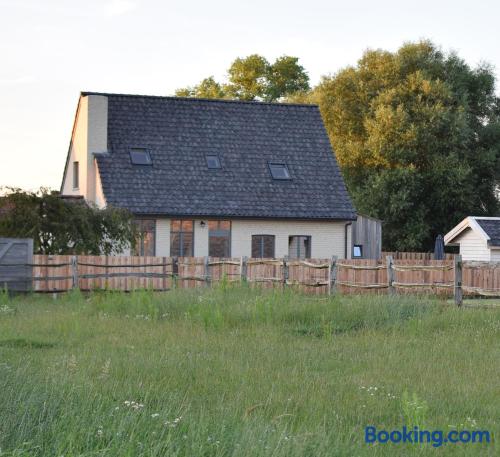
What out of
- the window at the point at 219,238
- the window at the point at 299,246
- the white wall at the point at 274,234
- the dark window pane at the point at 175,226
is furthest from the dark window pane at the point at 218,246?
the window at the point at 299,246

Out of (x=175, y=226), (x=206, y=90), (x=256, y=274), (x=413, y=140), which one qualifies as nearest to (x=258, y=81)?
(x=206, y=90)

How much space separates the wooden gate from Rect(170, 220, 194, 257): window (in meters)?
11.6

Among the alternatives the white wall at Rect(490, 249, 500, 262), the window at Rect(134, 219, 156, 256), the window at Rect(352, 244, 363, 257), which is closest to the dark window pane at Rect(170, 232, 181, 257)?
the window at Rect(134, 219, 156, 256)

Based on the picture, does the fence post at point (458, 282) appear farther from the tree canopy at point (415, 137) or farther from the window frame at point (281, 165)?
the tree canopy at point (415, 137)

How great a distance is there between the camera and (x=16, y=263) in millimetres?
26188

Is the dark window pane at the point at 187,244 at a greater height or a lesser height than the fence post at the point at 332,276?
greater

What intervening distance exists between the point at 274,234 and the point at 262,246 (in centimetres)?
69

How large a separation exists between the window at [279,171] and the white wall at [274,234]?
202 centimetres

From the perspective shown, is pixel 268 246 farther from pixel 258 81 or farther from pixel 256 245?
pixel 258 81

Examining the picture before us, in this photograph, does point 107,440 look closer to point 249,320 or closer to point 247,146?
point 249,320

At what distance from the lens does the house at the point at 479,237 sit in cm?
3725

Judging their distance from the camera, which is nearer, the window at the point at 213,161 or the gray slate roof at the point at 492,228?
the gray slate roof at the point at 492,228

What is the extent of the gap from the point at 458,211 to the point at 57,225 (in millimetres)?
26300

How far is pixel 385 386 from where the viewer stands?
10.9 meters
